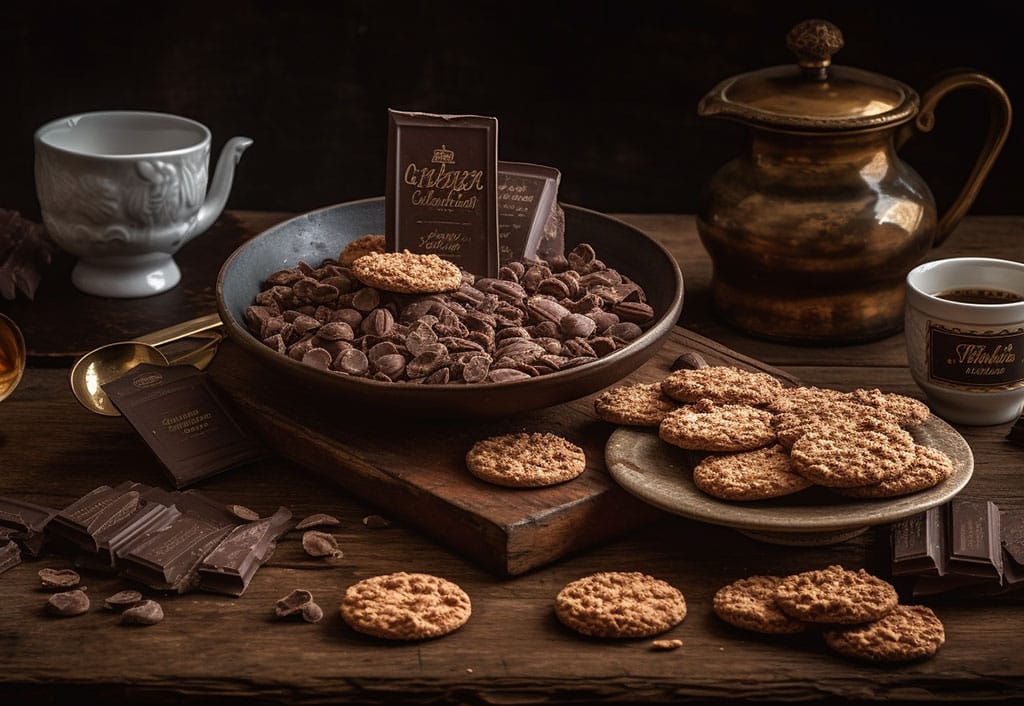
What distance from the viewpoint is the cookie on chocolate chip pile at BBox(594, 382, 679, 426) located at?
5.11 ft

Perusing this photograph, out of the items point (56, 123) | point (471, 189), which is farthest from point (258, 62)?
point (471, 189)

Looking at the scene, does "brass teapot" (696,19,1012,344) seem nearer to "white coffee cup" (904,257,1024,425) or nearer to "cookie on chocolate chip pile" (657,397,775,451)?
"white coffee cup" (904,257,1024,425)

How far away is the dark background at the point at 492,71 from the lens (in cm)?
258

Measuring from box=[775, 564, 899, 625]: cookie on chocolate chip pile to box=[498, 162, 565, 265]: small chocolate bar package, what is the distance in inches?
26.9

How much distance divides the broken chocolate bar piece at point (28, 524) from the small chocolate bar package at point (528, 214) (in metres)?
0.70

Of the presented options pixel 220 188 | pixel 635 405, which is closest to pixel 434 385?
pixel 635 405

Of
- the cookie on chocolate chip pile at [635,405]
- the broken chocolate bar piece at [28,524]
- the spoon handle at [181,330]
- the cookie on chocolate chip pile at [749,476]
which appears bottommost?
the broken chocolate bar piece at [28,524]

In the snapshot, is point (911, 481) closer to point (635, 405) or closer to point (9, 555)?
point (635, 405)

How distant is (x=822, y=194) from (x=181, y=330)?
2.97ft

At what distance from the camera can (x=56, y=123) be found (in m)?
2.10

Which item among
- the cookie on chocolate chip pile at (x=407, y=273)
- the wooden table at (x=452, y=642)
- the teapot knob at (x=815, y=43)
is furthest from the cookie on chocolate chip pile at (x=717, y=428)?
the teapot knob at (x=815, y=43)

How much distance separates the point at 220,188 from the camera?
86.7 inches

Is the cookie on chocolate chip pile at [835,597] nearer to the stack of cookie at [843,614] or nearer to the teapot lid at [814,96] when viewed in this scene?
the stack of cookie at [843,614]

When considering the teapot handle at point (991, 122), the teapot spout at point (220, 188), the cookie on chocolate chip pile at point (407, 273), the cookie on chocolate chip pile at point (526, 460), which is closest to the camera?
the cookie on chocolate chip pile at point (526, 460)
